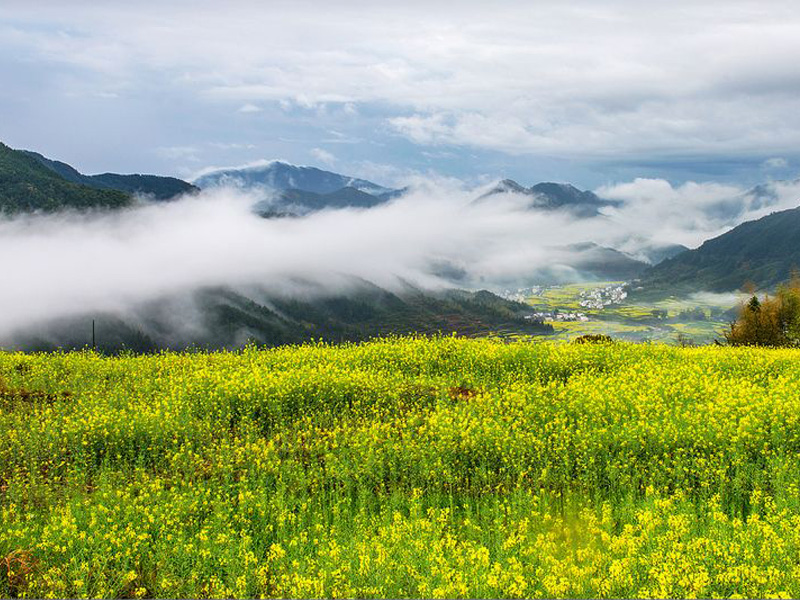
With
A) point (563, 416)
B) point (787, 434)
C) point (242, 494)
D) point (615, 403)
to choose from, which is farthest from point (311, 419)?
point (787, 434)

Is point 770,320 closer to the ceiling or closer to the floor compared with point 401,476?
closer to the floor

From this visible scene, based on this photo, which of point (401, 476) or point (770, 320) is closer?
point (401, 476)

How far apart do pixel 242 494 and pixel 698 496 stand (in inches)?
330

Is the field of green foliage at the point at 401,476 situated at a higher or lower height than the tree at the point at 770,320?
higher

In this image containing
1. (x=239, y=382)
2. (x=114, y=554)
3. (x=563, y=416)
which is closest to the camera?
(x=114, y=554)

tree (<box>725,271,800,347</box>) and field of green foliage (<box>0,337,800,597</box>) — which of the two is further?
tree (<box>725,271,800,347</box>)

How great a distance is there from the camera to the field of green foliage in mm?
9273

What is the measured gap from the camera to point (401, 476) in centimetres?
1376

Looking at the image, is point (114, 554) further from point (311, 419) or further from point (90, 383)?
point (90, 383)

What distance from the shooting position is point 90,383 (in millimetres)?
19984

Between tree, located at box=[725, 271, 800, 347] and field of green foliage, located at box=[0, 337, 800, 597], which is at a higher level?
field of green foliage, located at box=[0, 337, 800, 597]

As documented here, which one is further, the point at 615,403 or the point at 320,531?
the point at 615,403

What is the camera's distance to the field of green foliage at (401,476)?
927cm

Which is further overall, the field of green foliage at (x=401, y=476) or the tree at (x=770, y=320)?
the tree at (x=770, y=320)
